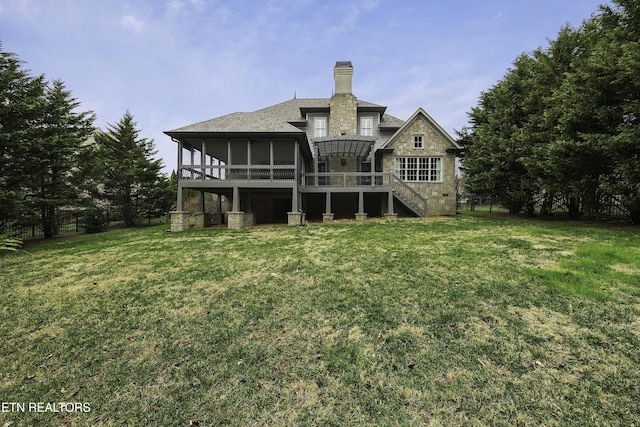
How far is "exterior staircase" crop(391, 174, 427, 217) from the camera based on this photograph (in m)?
17.1

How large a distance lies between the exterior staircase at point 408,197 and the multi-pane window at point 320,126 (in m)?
6.94

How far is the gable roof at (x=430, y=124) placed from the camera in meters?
19.1

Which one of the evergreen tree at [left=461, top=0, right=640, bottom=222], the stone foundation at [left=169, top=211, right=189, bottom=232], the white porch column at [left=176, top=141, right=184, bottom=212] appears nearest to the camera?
the evergreen tree at [left=461, top=0, right=640, bottom=222]

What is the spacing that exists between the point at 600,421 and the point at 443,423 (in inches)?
58.5

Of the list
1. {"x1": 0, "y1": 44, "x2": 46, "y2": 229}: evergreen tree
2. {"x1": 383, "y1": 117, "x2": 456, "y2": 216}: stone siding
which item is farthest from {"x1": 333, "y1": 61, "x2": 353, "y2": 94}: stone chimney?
{"x1": 0, "y1": 44, "x2": 46, "y2": 229}: evergreen tree

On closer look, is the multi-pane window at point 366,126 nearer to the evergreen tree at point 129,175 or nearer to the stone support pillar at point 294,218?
the stone support pillar at point 294,218

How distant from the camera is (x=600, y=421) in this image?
2.47 metres

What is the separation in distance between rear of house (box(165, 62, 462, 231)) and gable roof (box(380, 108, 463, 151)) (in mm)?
69

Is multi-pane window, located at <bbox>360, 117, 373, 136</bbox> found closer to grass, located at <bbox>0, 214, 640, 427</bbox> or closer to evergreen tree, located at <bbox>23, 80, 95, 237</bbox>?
grass, located at <bbox>0, 214, 640, 427</bbox>

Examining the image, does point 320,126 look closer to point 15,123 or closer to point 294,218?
point 294,218

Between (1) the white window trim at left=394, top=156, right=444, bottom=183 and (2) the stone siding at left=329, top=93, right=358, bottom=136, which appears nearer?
(1) the white window trim at left=394, top=156, right=444, bottom=183

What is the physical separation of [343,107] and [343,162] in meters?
4.41

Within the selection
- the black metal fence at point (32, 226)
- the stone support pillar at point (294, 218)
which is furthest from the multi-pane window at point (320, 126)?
the black metal fence at point (32, 226)

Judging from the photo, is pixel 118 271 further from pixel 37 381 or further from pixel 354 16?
pixel 354 16
